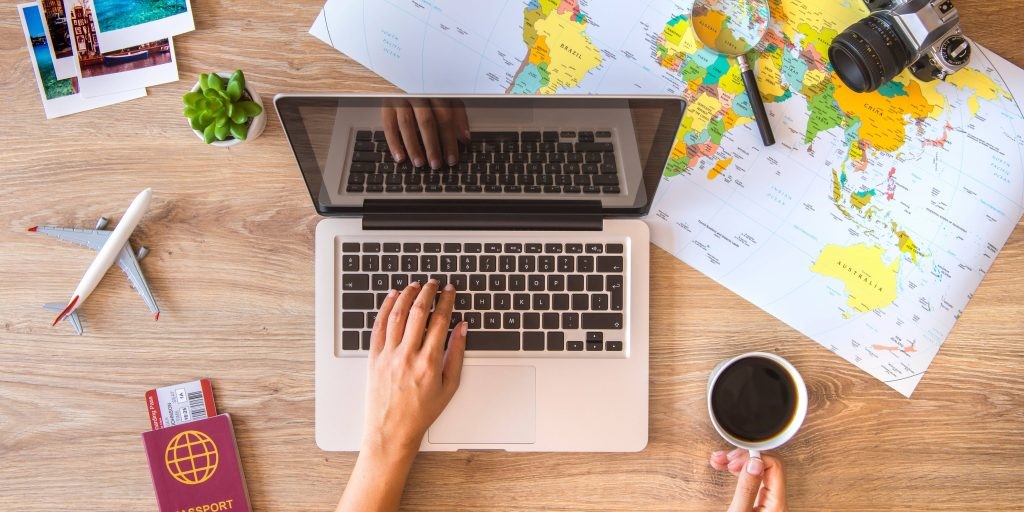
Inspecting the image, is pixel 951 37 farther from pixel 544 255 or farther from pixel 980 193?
pixel 544 255

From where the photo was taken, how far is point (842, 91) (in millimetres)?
896

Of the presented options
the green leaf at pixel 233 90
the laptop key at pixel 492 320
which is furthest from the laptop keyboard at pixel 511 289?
the green leaf at pixel 233 90

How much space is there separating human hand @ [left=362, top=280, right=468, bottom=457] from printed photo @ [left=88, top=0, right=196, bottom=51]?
48 cm

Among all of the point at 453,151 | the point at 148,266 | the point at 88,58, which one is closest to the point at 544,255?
the point at 453,151

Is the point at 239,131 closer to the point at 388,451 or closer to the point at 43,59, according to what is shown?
the point at 43,59

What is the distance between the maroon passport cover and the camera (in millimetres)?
887

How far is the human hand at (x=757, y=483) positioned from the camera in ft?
2.77

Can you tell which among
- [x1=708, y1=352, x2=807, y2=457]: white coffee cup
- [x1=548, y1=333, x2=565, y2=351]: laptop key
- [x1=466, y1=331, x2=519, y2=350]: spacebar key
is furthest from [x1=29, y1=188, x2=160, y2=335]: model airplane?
[x1=708, y1=352, x2=807, y2=457]: white coffee cup

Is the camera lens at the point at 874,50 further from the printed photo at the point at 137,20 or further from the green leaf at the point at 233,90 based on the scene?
the printed photo at the point at 137,20

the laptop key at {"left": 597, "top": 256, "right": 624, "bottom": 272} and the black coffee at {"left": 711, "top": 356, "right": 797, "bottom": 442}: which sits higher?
the laptop key at {"left": 597, "top": 256, "right": 624, "bottom": 272}

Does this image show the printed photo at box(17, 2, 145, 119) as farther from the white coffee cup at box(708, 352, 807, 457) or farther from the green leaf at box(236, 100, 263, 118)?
the white coffee cup at box(708, 352, 807, 457)

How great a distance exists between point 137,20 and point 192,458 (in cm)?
59

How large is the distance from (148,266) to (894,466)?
1.04 metres

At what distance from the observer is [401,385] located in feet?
2.79
